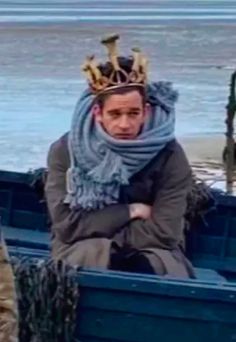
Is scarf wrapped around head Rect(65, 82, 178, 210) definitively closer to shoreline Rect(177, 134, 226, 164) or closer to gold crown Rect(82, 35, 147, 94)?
gold crown Rect(82, 35, 147, 94)

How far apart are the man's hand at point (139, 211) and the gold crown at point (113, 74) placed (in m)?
0.49

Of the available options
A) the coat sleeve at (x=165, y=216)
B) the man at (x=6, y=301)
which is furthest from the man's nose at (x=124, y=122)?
the man at (x=6, y=301)

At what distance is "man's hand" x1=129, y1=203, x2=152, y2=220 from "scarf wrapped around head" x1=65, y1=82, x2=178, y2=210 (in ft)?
0.27

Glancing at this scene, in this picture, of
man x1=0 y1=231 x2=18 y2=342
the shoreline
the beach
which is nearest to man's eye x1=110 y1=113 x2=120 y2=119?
man x1=0 y1=231 x2=18 y2=342

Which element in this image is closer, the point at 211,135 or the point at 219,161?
the point at 219,161

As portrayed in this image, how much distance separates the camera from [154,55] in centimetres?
2728

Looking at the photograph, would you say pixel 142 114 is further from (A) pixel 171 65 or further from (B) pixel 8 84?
(A) pixel 171 65

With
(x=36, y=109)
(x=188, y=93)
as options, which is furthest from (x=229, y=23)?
(x=36, y=109)

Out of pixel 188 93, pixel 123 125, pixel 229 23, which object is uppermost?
pixel 229 23

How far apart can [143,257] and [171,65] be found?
18.8 m

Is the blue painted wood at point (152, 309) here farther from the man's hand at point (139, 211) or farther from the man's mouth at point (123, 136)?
the man's mouth at point (123, 136)

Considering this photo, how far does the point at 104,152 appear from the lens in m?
6.30

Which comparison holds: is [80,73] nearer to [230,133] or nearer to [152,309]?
[230,133]

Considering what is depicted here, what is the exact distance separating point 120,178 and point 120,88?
361 mm
